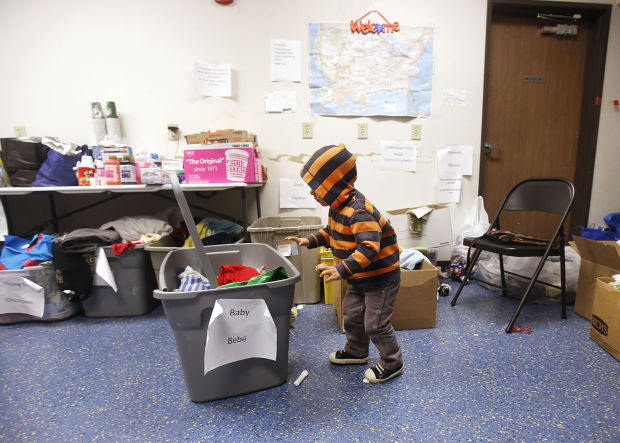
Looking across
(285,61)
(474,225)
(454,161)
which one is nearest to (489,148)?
(454,161)

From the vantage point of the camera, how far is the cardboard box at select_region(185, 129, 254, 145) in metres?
1.76

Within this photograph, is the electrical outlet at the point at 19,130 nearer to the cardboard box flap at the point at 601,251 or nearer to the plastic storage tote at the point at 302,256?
the plastic storage tote at the point at 302,256

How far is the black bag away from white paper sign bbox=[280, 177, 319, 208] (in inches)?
55.9

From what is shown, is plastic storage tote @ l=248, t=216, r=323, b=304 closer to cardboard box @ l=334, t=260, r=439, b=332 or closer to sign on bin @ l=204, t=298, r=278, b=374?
cardboard box @ l=334, t=260, r=439, b=332

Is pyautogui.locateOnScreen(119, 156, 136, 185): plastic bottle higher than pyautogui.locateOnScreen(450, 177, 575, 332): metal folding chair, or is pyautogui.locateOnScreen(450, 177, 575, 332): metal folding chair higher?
pyautogui.locateOnScreen(119, 156, 136, 185): plastic bottle

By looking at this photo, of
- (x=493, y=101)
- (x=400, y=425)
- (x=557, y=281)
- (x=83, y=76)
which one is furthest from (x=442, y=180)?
(x=83, y=76)

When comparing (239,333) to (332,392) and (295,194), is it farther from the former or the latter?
(295,194)

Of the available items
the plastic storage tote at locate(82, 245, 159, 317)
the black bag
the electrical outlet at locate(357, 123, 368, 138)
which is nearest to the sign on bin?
the plastic storage tote at locate(82, 245, 159, 317)

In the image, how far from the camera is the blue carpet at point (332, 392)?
0.88 m

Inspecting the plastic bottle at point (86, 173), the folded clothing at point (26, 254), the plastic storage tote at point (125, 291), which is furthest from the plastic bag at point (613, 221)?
the folded clothing at point (26, 254)

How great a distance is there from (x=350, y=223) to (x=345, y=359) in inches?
23.2

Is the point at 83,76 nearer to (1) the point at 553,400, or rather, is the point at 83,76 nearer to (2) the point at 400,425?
(2) the point at 400,425

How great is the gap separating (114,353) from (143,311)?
354 millimetres

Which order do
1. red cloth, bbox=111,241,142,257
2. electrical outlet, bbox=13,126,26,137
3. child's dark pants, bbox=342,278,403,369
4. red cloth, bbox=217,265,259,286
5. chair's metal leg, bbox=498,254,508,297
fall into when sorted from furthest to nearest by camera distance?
electrical outlet, bbox=13,126,26,137
chair's metal leg, bbox=498,254,508,297
red cloth, bbox=111,241,142,257
red cloth, bbox=217,265,259,286
child's dark pants, bbox=342,278,403,369
